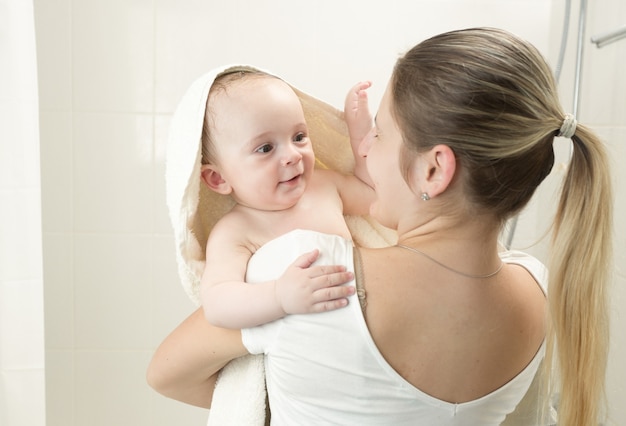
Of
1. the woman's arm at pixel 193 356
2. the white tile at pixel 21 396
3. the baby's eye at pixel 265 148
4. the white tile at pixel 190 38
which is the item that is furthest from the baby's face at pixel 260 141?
the white tile at pixel 190 38

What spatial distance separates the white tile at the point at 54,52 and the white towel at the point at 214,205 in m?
0.97

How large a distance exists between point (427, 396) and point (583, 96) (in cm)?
115

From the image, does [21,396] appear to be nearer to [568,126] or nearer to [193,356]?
[193,356]

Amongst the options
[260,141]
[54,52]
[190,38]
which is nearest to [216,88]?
[260,141]

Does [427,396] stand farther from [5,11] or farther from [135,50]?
[135,50]

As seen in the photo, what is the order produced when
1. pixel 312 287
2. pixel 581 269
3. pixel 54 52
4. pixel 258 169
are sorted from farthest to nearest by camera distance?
pixel 54 52 → pixel 258 169 → pixel 581 269 → pixel 312 287

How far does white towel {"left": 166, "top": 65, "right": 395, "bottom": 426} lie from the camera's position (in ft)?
3.20

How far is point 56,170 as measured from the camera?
1.95m

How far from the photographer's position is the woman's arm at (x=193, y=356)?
917 mm

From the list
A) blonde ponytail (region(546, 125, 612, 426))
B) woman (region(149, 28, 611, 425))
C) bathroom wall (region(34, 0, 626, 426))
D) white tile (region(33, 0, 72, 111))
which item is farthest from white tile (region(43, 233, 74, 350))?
blonde ponytail (region(546, 125, 612, 426))

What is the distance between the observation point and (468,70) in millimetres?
763

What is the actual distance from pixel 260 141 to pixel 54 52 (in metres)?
1.12

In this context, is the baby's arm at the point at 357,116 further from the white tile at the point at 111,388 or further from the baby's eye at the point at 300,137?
the white tile at the point at 111,388

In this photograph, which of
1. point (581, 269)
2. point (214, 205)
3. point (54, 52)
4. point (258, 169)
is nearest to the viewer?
point (581, 269)
